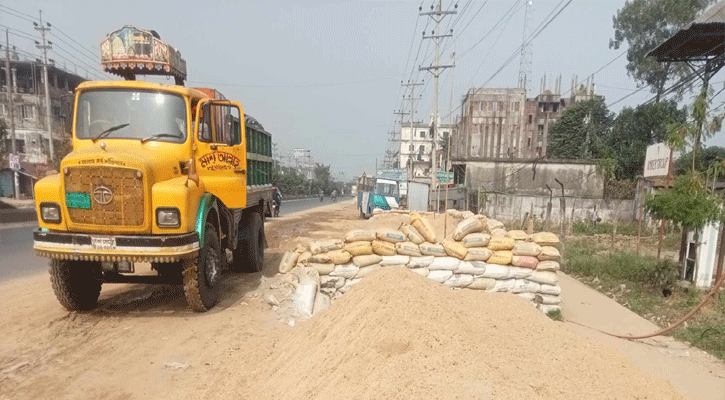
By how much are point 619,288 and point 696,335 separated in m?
2.52

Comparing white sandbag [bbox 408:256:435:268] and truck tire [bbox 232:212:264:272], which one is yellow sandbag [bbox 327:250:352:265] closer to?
white sandbag [bbox 408:256:435:268]

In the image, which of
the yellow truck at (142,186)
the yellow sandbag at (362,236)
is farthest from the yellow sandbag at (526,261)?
the yellow truck at (142,186)

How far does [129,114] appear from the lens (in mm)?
5156

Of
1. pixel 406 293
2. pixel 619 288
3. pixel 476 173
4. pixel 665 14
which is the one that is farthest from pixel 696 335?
pixel 665 14

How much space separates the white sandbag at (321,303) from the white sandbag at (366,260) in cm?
61

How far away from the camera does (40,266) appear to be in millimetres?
8328

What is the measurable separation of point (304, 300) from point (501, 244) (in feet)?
9.00

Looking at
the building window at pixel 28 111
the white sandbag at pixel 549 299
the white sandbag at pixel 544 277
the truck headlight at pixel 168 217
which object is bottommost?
the white sandbag at pixel 549 299

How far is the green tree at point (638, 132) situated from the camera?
2561cm

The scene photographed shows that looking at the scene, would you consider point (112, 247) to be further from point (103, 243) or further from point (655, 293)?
point (655, 293)

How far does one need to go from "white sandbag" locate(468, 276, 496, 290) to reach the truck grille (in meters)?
4.18

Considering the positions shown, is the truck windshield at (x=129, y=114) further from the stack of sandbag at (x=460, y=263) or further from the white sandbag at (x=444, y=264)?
the white sandbag at (x=444, y=264)

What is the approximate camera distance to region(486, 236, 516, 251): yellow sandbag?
5.43m

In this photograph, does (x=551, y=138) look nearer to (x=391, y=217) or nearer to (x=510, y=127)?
(x=510, y=127)
